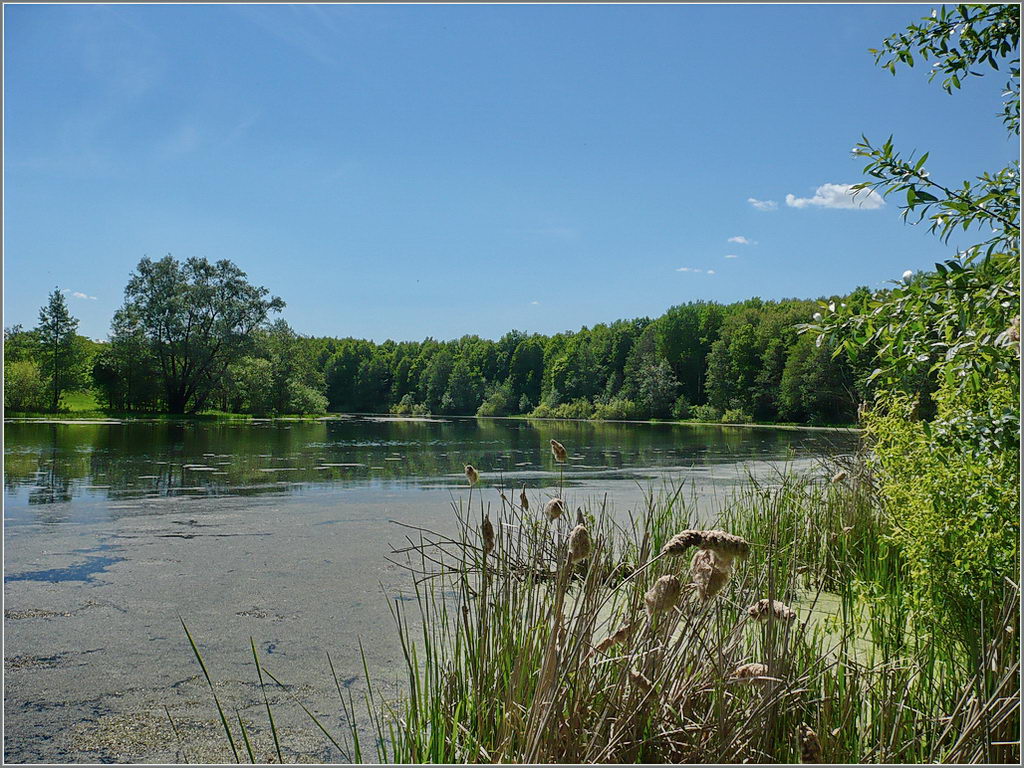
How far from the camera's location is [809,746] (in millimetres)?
1613

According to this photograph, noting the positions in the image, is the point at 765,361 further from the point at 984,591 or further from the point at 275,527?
the point at 984,591

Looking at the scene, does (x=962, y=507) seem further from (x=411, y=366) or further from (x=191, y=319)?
(x=411, y=366)

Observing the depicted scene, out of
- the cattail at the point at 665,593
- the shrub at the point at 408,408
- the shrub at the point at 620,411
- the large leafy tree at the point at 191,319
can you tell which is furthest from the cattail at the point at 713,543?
the shrub at the point at 408,408

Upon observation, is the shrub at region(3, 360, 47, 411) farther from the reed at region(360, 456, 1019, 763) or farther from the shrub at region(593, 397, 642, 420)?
the shrub at region(593, 397, 642, 420)

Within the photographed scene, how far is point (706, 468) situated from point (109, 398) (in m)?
24.4

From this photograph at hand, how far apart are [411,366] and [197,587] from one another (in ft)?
179

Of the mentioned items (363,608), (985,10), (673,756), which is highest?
(985,10)

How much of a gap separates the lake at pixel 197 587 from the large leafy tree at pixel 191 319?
1802cm

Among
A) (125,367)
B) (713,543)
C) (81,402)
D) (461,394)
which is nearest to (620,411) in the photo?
(461,394)

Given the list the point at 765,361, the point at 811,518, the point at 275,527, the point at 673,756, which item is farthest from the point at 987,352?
the point at 765,361

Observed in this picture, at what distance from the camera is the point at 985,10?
2430 millimetres

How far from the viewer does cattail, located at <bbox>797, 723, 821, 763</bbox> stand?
5.20 feet

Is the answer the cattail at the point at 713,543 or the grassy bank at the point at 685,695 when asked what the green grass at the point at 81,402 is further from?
the cattail at the point at 713,543

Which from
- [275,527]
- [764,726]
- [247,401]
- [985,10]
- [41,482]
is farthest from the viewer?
[247,401]
